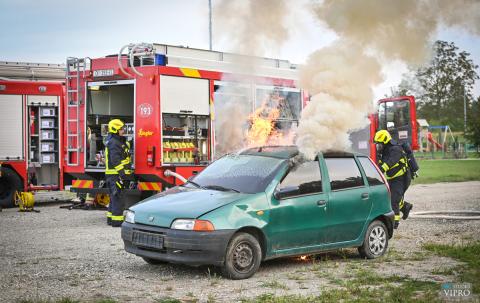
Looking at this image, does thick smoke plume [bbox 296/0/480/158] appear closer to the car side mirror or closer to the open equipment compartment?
the car side mirror

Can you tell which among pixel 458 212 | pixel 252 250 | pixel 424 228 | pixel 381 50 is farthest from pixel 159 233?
pixel 458 212

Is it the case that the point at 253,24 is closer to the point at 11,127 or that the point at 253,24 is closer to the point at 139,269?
the point at 139,269

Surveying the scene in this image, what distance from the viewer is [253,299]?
6.77m

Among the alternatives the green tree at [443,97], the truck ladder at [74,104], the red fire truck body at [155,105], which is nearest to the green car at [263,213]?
the red fire truck body at [155,105]

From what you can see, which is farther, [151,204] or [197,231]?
[151,204]

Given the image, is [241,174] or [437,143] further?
[437,143]

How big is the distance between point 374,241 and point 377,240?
0.06m

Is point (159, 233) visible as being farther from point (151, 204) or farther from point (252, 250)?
point (252, 250)

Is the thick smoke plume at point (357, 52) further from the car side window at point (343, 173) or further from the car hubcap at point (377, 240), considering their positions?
the car hubcap at point (377, 240)

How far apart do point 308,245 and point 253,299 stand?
6.11 feet

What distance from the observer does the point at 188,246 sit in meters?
7.53

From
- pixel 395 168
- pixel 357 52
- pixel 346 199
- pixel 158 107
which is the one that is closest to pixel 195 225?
pixel 346 199

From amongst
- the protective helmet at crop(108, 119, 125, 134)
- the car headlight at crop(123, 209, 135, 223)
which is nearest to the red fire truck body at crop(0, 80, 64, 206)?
the protective helmet at crop(108, 119, 125, 134)

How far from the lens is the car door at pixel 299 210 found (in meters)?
8.12
